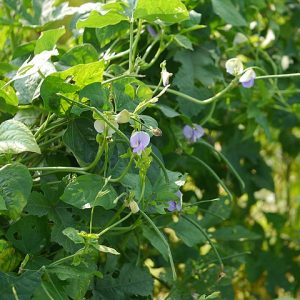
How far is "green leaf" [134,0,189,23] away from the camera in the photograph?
3.79 feet

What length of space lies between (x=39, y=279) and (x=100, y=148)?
0.20 meters

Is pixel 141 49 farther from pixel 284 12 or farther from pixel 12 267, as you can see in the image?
pixel 284 12

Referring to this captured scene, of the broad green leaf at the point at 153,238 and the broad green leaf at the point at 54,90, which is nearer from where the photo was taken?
the broad green leaf at the point at 54,90

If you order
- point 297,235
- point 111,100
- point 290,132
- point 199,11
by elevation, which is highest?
point 111,100

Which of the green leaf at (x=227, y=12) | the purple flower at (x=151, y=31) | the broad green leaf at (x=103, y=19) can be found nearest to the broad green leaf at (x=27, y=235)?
the broad green leaf at (x=103, y=19)

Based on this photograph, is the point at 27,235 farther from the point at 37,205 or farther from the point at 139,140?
the point at 139,140

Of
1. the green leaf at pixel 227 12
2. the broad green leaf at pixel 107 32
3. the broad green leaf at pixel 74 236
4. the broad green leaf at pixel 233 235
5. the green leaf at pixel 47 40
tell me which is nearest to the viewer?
the broad green leaf at pixel 74 236

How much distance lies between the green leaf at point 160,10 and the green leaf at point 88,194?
0.94 feet

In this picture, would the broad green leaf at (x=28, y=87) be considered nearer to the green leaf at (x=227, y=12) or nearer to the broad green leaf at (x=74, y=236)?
the broad green leaf at (x=74, y=236)

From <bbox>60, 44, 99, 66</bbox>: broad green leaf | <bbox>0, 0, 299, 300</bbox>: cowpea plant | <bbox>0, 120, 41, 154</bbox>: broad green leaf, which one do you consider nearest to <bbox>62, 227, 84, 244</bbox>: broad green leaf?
<bbox>0, 0, 299, 300</bbox>: cowpea plant

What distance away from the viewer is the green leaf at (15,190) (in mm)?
988

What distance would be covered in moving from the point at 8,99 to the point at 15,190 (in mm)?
202

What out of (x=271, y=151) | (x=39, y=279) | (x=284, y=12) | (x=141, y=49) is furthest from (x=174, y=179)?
(x=271, y=151)

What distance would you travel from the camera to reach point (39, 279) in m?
0.98
